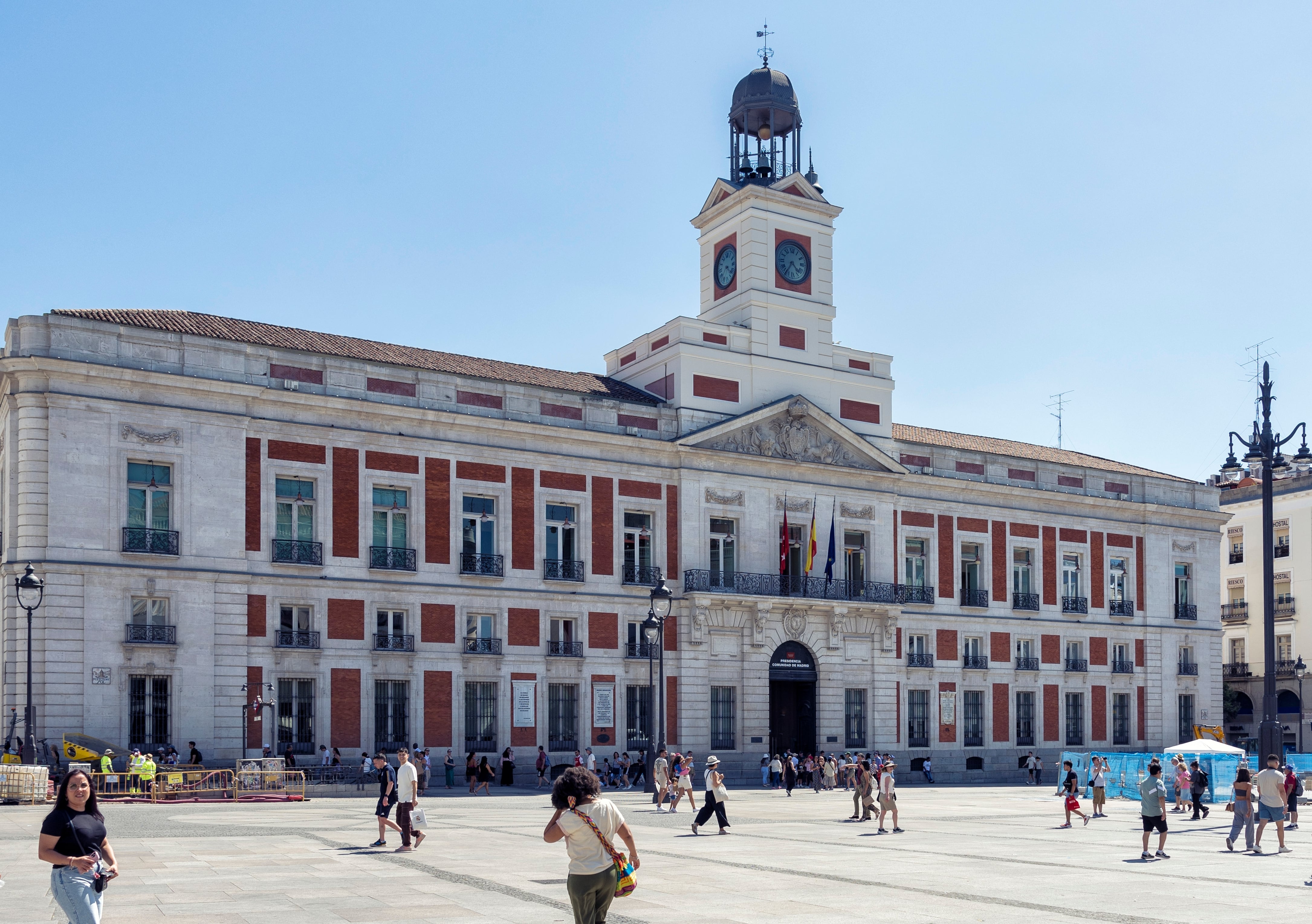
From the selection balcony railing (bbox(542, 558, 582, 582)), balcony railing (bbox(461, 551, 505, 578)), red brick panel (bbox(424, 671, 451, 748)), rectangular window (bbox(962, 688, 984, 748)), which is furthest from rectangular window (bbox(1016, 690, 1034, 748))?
red brick panel (bbox(424, 671, 451, 748))

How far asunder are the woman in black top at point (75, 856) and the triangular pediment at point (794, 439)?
36085 mm

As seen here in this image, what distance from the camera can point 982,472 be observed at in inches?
2115

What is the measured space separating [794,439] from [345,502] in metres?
16.5

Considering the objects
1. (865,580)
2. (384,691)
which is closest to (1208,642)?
(865,580)

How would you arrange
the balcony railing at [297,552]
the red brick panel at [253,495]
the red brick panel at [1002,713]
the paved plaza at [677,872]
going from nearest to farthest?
the paved plaza at [677,872] → the red brick panel at [253,495] → the balcony railing at [297,552] → the red brick panel at [1002,713]

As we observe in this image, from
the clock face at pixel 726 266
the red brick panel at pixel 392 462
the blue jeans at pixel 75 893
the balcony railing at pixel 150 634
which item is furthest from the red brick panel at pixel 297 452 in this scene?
the blue jeans at pixel 75 893

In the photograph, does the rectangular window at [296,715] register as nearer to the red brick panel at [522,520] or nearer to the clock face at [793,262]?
the red brick panel at [522,520]

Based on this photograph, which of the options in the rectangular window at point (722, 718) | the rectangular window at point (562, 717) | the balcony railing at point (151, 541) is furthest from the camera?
the rectangular window at point (722, 718)

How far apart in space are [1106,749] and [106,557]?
38990 millimetres

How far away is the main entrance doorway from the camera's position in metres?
47.2

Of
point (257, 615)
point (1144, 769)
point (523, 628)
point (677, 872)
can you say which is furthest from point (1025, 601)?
point (677, 872)

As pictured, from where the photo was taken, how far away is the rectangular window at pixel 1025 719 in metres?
53.1

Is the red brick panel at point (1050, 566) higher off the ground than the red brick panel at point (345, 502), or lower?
lower

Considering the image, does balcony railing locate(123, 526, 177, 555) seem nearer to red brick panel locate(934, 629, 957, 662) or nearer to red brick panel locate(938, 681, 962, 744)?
red brick panel locate(934, 629, 957, 662)
